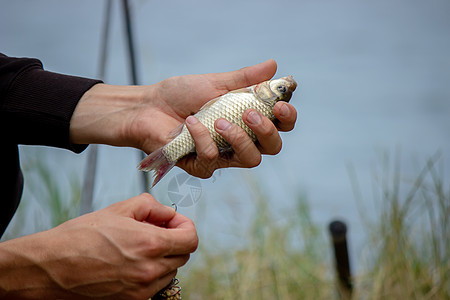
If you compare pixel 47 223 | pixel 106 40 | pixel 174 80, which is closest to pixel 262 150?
pixel 174 80

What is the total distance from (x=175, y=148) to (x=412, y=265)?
5.29 feet

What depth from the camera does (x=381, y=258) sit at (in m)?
2.32

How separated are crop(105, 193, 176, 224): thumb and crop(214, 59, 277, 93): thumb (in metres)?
0.37

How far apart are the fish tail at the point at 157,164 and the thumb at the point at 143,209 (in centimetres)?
6

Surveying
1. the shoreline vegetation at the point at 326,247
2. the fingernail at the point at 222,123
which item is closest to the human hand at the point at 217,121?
the fingernail at the point at 222,123

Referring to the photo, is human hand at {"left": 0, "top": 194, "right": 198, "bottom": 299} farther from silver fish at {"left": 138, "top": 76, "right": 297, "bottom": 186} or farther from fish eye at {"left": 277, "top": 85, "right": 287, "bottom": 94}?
fish eye at {"left": 277, "top": 85, "right": 287, "bottom": 94}

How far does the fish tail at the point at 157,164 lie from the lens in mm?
1042

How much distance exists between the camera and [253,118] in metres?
1.10

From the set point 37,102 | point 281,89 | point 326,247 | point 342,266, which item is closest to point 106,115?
point 37,102

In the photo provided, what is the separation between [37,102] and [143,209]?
519 millimetres

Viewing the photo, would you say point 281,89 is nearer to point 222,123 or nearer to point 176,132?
point 222,123

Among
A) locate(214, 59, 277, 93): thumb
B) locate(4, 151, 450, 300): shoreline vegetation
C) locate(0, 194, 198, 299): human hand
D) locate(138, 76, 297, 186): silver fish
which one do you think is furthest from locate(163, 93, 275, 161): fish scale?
locate(4, 151, 450, 300): shoreline vegetation

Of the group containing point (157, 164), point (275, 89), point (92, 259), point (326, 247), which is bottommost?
point (326, 247)

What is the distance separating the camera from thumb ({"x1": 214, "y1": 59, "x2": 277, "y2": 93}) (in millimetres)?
1194
